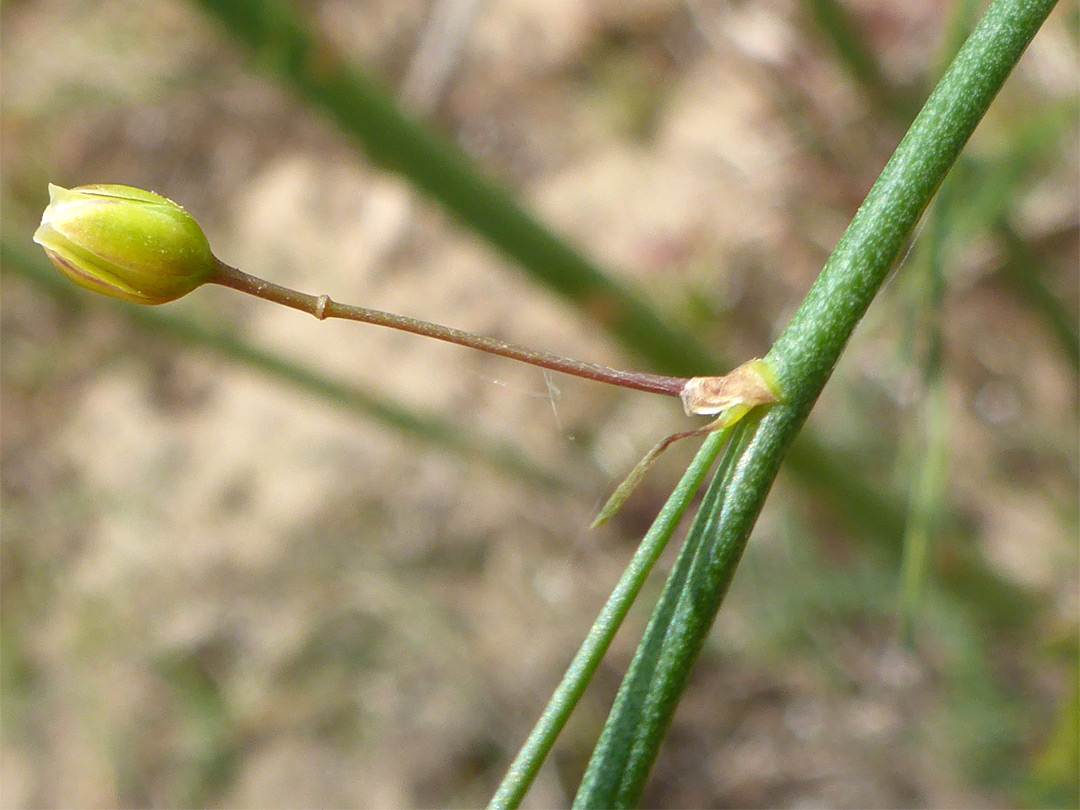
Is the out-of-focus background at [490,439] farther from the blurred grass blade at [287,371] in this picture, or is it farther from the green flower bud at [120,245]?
the green flower bud at [120,245]

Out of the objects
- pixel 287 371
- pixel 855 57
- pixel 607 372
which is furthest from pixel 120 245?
pixel 855 57

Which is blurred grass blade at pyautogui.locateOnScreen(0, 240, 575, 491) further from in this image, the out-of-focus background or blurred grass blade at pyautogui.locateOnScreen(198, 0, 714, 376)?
blurred grass blade at pyautogui.locateOnScreen(198, 0, 714, 376)

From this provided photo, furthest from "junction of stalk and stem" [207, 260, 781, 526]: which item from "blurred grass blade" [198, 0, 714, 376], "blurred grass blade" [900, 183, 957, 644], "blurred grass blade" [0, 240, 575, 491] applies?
"blurred grass blade" [0, 240, 575, 491]

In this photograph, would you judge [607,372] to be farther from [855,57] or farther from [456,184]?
[855,57]

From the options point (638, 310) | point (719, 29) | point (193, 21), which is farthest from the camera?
point (193, 21)

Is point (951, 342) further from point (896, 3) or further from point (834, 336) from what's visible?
point (834, 336)

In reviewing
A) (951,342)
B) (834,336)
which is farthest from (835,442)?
(834,336)
